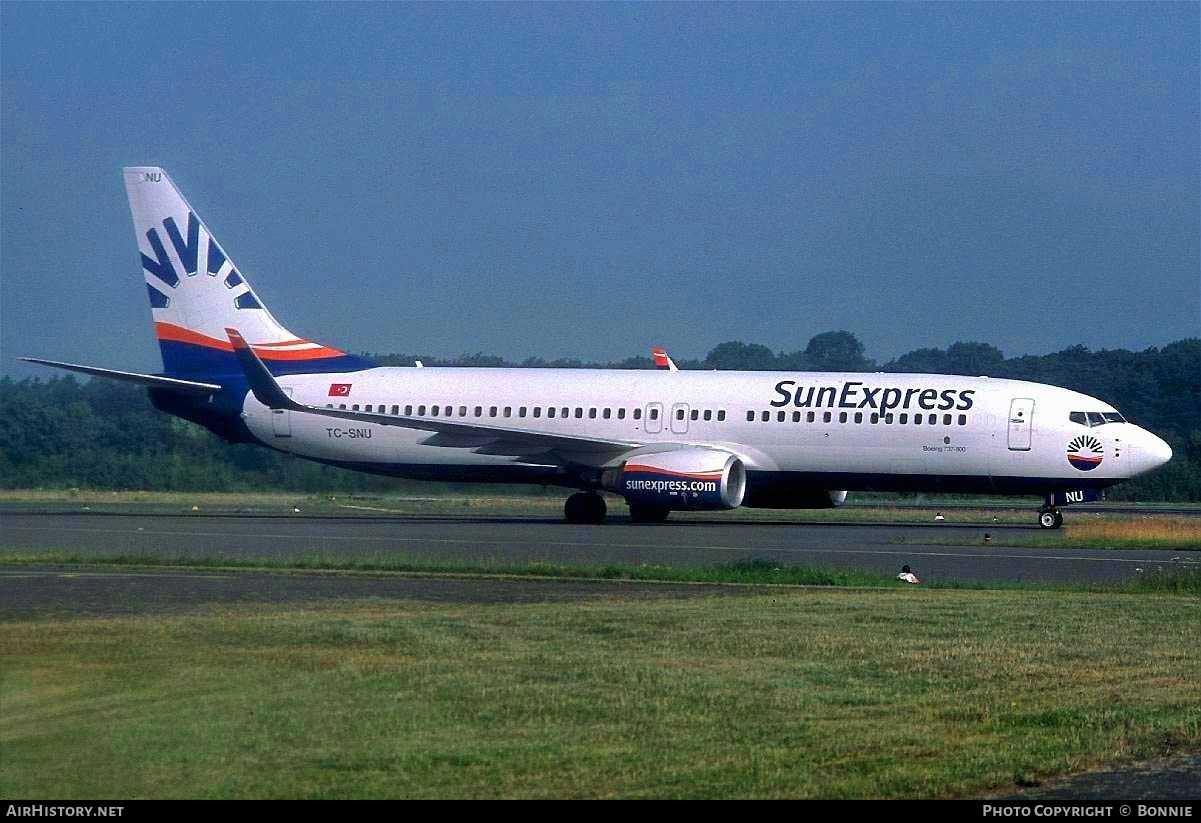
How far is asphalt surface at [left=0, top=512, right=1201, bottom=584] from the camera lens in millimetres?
24828

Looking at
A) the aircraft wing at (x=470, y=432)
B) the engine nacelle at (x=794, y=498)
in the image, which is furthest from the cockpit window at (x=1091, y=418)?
the aircraft wing at (x=470, y=432)

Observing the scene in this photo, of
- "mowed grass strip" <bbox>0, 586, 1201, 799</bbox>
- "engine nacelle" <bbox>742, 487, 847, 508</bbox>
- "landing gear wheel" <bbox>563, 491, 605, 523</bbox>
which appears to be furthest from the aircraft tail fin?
"mowed grass strip" <bbox>0, 586, 1201, 799</bbox>

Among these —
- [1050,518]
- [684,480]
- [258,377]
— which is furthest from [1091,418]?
[258,377]

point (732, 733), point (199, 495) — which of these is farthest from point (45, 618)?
point (199, 495)

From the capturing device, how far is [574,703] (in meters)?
Result: 11.2

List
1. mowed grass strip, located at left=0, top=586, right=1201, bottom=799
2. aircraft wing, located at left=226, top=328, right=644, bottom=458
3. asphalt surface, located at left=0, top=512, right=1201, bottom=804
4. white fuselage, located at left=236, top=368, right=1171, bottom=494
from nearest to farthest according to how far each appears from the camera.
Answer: mowed grass strip, located at left=0, top=586, right=1201, bottom=799
asphalt surface, located at left=0, top=512, right=1201, bottom=804
white fuselage, located at left=236, top=368, right=1171, bottom=494
aircraft wing, located at left=226, top=328, right=644, bottom=458

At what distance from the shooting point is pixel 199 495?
52375 millimetres

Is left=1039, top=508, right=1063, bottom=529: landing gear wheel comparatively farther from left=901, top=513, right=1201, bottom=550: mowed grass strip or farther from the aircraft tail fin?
the aircraft tail fin

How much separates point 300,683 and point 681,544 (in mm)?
18629

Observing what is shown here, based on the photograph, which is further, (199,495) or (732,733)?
(199,495)

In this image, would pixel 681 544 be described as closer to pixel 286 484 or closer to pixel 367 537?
pixel 367 537

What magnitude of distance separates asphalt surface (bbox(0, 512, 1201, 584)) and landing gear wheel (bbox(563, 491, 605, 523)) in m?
0.49

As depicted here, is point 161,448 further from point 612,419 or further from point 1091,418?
point 1091,418

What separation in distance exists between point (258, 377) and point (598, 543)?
37.4ft
